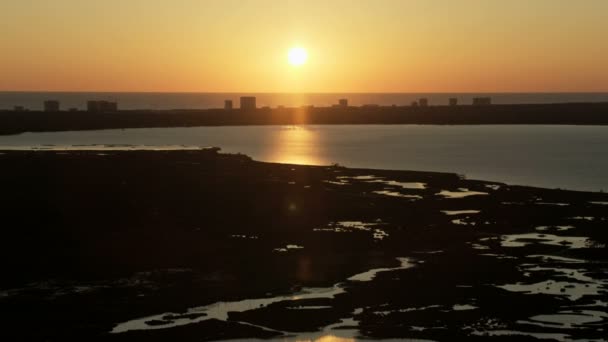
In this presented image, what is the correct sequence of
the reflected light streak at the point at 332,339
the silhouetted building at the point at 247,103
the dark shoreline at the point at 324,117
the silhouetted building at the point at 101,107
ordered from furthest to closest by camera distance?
the silhouetted building at the point at 247,103 → the silhouetted building at the point at 101,107 → the dark shoreline at the point at 324,117 → the reflected light streak at the point at 332,339

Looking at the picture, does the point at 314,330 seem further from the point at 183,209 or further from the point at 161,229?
the point at 183,209

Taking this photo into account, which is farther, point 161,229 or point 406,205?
point 406,205

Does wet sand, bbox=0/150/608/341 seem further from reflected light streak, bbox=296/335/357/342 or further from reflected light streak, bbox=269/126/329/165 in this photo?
reflected light streak, bbox=269/126/329/165

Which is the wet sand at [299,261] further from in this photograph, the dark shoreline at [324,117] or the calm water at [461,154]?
the dark shoreline at [324,117]

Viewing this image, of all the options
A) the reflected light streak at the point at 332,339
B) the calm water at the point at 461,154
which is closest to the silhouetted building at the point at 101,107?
the calm water at the point at 461,154

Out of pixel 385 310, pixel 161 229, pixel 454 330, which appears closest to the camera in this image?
pixel 454 330

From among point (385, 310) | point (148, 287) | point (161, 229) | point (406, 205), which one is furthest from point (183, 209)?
point (385, 310)

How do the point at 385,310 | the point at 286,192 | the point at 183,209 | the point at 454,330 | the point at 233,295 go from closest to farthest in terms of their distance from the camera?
1. the point at 454,330
2. the point at 385,310
3. the point at 233,295
4. the point at 183,209
5. the point at 286,192

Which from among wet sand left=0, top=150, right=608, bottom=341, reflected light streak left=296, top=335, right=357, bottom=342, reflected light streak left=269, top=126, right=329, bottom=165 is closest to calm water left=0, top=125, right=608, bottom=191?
reflected light streak left=269, top=126, right=329, bottom=165
